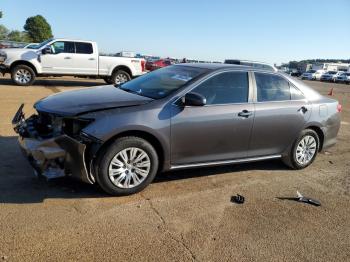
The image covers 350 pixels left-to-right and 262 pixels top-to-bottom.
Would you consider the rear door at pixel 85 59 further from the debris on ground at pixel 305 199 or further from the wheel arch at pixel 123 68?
the debris on ground at pixel 305 199

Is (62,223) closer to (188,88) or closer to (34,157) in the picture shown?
(34,157)

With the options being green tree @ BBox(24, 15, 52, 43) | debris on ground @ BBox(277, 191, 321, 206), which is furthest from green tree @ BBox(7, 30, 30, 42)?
debris on ground @ BBox(277, 191, 321, 206)

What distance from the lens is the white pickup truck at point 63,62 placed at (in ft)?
45.8

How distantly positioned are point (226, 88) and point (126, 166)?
71.7 inches

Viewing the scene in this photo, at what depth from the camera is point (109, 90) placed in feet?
17.7

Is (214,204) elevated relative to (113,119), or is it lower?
lower

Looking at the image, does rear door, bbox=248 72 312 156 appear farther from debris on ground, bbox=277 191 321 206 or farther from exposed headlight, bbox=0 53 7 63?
exposed headlight, bbox=0 53 7 63

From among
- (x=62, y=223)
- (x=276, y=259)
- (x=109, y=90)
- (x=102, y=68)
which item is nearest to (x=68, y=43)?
(x=102, y=68)

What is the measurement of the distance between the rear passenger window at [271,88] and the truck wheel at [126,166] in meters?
1.97

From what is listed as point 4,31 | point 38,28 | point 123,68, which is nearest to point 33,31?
point 38,28

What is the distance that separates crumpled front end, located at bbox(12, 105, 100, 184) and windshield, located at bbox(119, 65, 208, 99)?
3.68ft

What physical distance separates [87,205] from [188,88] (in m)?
1.92

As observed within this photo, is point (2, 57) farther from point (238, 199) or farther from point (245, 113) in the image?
point (238, 199)

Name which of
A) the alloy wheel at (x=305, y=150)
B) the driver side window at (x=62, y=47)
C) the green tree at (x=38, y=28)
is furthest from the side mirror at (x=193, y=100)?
the green tree at (x=38, y=28)
